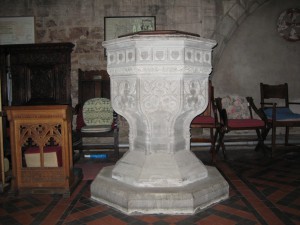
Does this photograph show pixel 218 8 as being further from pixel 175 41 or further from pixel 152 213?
pixel 152 213

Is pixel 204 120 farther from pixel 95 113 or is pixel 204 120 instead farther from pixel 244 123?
pixel 95 113

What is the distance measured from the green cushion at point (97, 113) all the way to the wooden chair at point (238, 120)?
1.54 m

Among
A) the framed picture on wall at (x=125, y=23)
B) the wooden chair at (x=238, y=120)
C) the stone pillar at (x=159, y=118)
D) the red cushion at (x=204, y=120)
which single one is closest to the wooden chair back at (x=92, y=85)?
the framed picture on wall at (x=125, y=23)

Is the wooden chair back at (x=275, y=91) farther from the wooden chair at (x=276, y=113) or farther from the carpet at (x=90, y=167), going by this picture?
the carpet at (x=90, y=167)

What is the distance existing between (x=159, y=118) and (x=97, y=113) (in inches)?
78.4

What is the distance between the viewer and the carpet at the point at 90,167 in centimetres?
325

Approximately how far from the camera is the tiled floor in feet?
6.72

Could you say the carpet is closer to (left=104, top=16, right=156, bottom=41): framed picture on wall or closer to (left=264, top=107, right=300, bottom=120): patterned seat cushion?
(left=104, top=16, right=156, bottom=41): framed picture on wall

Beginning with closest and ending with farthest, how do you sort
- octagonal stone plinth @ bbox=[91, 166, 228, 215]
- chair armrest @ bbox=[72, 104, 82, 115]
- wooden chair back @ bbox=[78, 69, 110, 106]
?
1. octagonal stone plinth @ bbox=[91, 166, 228, 215]
2. chair armrest @ bbox=[72, 104, 82, 115]
3. wooden chair back @ bbox=[78, 69, 110, 106]

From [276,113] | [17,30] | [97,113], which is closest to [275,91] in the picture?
[276,113]

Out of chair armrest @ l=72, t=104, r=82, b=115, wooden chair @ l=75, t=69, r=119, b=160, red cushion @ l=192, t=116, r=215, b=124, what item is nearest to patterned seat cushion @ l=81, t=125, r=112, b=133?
wooden chair @ l=75, t=69, r=119, b=160

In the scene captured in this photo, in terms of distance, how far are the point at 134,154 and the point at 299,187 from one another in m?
1.52

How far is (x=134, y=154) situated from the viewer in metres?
2.55

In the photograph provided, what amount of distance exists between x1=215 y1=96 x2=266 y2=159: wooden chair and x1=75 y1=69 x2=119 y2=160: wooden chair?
1401 millimetres
